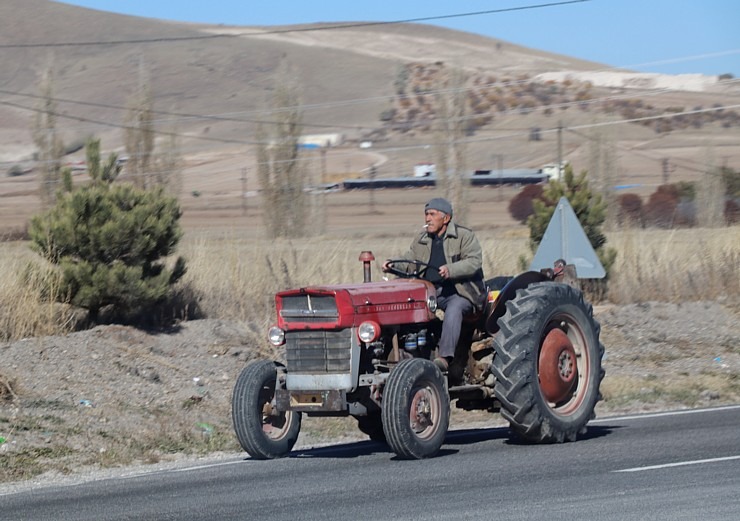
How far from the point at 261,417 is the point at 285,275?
32.8 feet

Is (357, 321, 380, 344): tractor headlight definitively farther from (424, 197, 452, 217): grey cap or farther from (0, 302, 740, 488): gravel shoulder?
(0, 302, 740, 488): gravel shoulder

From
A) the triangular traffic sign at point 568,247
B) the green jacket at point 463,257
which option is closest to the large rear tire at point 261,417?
the green jacket at point 463,257

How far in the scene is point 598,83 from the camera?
140250 millimetres

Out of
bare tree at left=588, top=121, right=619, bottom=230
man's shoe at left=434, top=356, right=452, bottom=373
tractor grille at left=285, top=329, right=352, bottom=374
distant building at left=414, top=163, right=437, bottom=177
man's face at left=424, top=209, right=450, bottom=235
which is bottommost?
man's shoe at left=434, top=356, right=452, bottom=373

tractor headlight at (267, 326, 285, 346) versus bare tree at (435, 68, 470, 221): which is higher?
bare tree at (435, 68, 470, 221)

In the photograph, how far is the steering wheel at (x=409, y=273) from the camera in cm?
1111

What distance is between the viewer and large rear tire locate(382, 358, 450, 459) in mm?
10062

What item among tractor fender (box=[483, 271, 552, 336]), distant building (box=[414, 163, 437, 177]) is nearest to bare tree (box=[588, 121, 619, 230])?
tractor fender (box=[483, 271, 552, 336])

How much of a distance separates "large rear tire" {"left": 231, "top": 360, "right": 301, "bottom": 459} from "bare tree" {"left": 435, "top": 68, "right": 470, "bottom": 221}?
31757 millimetres

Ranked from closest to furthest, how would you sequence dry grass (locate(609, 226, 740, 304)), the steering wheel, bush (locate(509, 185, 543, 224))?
the steering wheel, dry grass (locate(609, 226, 740, 304)), bush (locate(509, 185, 543, 224))

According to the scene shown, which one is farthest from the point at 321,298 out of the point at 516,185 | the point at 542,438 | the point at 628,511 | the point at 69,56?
the point at 69,56

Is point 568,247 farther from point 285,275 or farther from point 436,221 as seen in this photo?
point 285,275

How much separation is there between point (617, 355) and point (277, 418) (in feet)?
31.8

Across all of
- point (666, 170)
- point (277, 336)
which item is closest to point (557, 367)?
point (277, 336)
